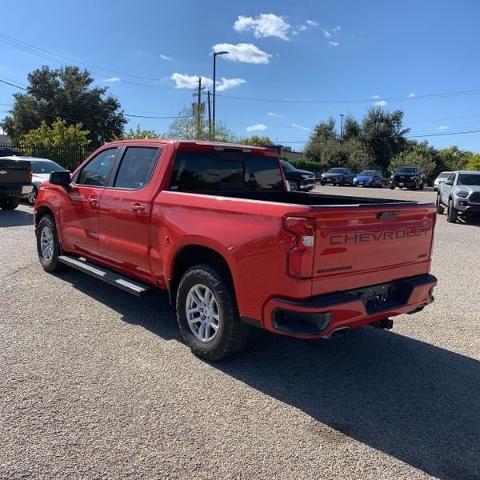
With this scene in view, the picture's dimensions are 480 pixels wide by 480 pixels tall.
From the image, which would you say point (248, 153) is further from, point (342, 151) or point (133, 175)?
point (342, 151)

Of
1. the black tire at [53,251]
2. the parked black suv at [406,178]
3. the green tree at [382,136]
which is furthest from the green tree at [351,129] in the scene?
the black tire at [53,251]

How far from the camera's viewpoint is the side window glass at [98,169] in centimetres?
578

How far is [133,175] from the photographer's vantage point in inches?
209

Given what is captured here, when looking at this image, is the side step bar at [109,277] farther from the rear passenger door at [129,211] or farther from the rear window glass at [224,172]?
the rear window glass at [224,172]

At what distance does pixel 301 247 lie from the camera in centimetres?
346

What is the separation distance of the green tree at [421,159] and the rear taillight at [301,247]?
5208 cm

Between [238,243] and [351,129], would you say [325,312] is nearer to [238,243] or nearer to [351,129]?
[238,243]

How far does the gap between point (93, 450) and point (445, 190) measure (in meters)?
16.6

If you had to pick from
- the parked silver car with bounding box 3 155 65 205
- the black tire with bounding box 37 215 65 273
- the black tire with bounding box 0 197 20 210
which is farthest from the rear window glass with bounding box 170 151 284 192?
the black tire with bounding box 0 197 20 210

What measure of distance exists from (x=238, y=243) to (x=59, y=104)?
52.3 m

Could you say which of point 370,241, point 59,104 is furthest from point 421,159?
point 370,241

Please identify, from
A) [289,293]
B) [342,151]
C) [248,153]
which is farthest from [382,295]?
[342,151]

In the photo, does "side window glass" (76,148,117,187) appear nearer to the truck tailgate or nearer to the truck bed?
the truck bed

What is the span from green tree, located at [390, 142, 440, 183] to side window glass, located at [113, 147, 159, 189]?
50.7 metres
